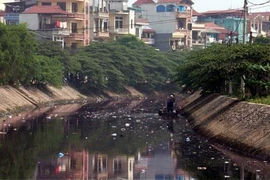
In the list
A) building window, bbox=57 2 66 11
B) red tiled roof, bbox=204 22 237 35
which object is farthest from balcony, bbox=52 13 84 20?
red tiled roof, bbox=204 22 237 35

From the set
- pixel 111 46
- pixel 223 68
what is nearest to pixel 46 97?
pixel 111 46

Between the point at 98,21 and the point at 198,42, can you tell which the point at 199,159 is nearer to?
the point at 98,21

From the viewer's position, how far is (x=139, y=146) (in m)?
38.0

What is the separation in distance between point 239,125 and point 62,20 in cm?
7057

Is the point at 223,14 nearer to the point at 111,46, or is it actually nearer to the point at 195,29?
the point at 195,29

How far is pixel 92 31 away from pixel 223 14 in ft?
172

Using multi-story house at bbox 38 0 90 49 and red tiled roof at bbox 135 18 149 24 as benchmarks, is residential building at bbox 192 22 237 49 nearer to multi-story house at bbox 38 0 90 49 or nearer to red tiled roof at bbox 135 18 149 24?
red tiled roof at bbox 135 18 149 24

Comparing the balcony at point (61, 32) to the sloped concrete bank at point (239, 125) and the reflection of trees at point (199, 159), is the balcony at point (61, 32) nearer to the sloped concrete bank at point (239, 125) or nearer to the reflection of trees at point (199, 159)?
the sloped concrete bank at point (239, 125)

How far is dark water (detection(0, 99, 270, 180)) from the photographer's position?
28484 mm

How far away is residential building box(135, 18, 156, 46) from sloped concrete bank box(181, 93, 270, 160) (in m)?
85.5

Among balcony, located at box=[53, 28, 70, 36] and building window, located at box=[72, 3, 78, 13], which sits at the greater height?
building window, located at box=[72, 3, 78, 13]

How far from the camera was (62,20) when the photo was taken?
106 m

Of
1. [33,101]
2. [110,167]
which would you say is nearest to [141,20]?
[33,101]

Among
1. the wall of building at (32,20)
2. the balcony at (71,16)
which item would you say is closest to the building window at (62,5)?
the balcony at (71,16)
